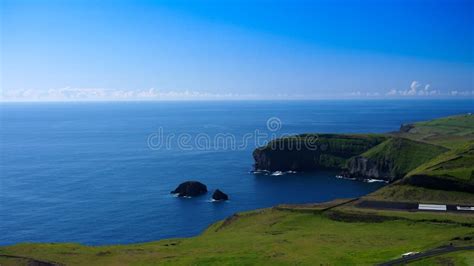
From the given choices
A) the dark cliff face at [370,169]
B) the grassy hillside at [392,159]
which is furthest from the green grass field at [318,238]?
the dark cliff face at [370,169]

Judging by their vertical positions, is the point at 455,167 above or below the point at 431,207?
above

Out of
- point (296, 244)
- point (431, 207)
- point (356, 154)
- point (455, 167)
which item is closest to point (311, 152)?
point (356, 154)

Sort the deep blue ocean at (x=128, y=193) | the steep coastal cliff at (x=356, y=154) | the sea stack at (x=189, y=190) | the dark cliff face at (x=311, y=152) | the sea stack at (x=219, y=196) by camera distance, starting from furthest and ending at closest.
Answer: the dark cliff face at (x=311, y=152) → the steep coastal cliff at (x=356, y=154) → the sea stack at (x=189, y=190) → the sea stack at (x=219, y=196) → the deep blue ocean at (x=128, y=193)

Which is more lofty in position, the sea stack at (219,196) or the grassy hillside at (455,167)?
the grassy hillside at (455,167)

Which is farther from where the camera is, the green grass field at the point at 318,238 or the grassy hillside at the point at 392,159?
the grassy hillside at the point at 392,159

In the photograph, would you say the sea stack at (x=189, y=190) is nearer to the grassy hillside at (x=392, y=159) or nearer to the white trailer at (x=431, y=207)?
the grassy hillside at (x=392, y=159)

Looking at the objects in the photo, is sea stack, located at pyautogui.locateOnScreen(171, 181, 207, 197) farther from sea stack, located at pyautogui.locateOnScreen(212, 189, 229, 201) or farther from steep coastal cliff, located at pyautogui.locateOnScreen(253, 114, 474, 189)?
steep coastal cliff, located at pyautogui.locateOnScreen(253, 114, 474, 189)

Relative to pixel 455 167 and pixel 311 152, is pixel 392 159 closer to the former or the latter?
pixel 311 152

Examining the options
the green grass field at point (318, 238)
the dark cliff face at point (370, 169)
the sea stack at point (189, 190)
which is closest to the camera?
the green grass field at point (318, 238)
